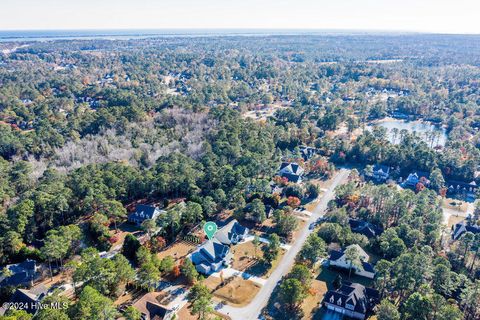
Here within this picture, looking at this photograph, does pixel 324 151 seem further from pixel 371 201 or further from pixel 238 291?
pixel 238 291

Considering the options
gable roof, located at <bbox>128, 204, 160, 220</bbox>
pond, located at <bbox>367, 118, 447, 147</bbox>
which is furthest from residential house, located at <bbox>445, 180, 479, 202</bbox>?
gable roof, located at <bbox>128, 204, 160, 220</bbox>

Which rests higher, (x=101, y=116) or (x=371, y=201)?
(x=101, y=116)

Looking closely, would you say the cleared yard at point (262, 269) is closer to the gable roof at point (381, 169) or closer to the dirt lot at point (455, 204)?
the dirt lot at point (455, 204)

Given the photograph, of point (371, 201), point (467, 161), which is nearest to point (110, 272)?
point (371, 201)

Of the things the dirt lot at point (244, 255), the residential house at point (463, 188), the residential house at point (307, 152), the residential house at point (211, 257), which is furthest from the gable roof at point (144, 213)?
the residential house at point (463, 188)

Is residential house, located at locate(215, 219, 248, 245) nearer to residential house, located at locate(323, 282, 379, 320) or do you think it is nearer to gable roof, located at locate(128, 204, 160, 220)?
gable roof, located at locate(128, 204, 160, 220)

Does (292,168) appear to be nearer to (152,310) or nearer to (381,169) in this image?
(381,169)
